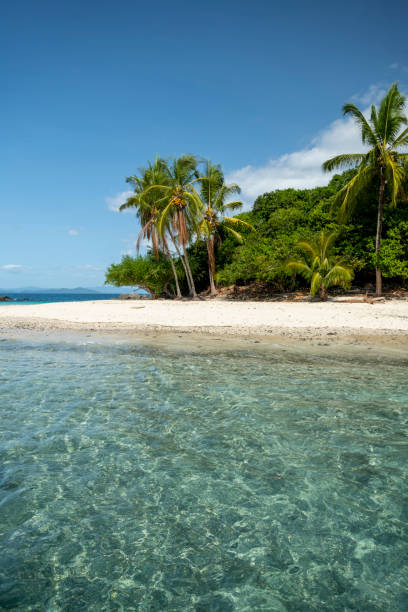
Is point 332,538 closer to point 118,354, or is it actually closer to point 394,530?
point 394,530

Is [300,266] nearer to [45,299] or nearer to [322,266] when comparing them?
[322,266]

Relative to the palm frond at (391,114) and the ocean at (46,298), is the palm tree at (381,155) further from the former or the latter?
the ocean at (46,298)

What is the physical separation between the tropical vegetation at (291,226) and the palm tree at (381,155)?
5 centimetres

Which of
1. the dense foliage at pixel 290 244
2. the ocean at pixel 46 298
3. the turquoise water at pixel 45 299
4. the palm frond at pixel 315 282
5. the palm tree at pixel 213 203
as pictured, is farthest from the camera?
the ocean at pixel 46 298

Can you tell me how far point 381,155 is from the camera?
18141mm

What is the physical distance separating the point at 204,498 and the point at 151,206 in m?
23.4

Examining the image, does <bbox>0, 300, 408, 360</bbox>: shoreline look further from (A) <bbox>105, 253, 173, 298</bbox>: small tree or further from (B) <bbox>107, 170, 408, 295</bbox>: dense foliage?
(A) <bbox>105, 253, 173, 298</bbox>: small tree

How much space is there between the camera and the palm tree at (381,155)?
17797 mm

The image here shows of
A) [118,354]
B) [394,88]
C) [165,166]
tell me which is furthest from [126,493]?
[165,166]

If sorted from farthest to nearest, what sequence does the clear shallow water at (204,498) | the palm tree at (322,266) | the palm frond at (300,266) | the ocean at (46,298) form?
the ocean at (46,298), the palm frond at (300,266), the palm tree at (322,266), the clear shallow water at (204,498)

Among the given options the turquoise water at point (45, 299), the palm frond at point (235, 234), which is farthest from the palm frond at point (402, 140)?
the turquoise water at point (45, 299)

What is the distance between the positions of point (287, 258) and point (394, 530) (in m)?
19.0

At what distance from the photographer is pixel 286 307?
53.1 ft

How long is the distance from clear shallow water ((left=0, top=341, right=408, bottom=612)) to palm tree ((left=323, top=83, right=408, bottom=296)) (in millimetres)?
15818
